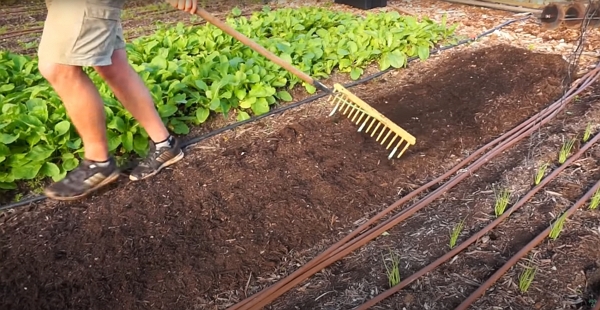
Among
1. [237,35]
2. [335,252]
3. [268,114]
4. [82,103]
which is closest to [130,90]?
[82,103]

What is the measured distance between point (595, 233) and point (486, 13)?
4.21 meters

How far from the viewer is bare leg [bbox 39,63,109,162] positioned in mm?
2365

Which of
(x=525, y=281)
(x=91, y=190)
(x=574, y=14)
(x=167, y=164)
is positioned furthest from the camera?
(x=574, y=14)

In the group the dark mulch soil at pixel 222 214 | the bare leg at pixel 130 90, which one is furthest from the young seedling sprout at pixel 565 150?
the bare leg at pixel 130 90

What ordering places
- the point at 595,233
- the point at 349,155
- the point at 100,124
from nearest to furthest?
the point at 595,233 → the point at 100,124 → the point at 349,155

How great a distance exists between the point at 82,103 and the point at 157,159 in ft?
1.86

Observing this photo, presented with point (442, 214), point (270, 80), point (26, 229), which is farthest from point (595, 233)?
point (26, 229)

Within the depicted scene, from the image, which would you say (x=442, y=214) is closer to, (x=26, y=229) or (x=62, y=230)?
(x=62, y=230)

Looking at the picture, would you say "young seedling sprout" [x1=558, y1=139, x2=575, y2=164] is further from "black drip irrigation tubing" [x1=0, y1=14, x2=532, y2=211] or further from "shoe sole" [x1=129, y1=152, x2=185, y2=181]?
"shoe sole" [x1=129, y1=152, x2=185, y2=181]

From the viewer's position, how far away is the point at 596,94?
12.5 feet

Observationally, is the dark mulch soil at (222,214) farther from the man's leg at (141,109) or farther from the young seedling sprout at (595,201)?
the young seedling sprout at (595,201)

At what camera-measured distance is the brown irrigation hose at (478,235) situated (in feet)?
6.85

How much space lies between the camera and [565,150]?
9.82 ft

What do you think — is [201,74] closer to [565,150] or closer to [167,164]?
[167,164]
